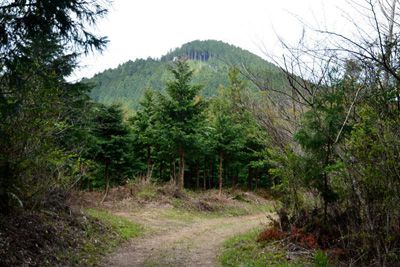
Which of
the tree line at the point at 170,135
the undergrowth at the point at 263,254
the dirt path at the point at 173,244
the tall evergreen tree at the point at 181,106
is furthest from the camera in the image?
the tall evergreen tree at the point at 181,106

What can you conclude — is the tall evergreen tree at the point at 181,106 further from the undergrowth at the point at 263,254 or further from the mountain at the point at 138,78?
the mountain at the point at 138,78

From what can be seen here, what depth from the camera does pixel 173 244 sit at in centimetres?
1112

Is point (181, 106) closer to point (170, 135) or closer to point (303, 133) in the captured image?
point (170, 135)

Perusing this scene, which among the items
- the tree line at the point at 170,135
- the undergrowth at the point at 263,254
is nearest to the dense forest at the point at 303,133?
the undergrowth at the point at 263,254

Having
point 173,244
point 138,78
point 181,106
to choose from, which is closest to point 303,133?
point 173,244

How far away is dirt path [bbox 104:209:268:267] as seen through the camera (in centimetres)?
880

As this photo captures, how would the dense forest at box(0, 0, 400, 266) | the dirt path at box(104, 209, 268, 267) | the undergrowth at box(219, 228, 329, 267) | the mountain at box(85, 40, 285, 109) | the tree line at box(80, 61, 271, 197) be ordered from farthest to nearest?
1. the mountain at box(85, 40, 285, 109)
2. the tree line at box(80, 61, 271, 197)
3. the dirt path at box(104, 209, 268, 267)
4. the undergrowth at box(219, 228, 329, 267)
5. the dense forest at box(0, 0, 400, 266)

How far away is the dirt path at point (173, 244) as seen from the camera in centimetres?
880

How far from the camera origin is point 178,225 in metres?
15.1

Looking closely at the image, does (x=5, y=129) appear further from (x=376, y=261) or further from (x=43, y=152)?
(x=376, y=261)

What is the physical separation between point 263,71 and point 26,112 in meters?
5.91

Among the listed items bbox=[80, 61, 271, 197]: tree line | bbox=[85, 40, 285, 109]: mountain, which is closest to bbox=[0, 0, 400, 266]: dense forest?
bbox=[80, 61, 271, 197]: tree line

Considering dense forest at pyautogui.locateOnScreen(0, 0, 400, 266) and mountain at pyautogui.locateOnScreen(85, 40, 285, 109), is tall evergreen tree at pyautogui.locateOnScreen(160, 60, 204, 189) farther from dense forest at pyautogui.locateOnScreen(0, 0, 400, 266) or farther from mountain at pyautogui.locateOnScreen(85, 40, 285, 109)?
mountain at pyautogui.locateOnScreen(85, 40, 285, 109)

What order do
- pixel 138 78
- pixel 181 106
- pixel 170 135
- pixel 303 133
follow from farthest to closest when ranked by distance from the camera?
pixel 138 78 < pixel 170 135 < pixel 181 106 < pixel 303 133
